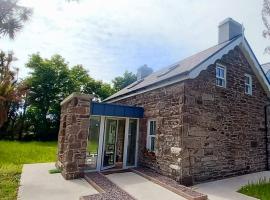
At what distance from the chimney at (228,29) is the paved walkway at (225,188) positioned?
296 inches

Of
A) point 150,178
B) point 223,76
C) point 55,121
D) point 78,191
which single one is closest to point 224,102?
point 223,76

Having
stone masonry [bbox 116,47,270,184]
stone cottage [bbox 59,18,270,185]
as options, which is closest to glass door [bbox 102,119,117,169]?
stone cottage [bbox 59,18,270,185]

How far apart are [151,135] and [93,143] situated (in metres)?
2.91

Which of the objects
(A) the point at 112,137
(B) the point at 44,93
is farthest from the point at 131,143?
(B) the point at 44,93

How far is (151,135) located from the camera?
11078mm

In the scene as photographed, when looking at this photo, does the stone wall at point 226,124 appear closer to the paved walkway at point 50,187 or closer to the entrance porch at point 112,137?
the entrance porch at point 112,137

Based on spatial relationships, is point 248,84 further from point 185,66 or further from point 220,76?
point 185,66

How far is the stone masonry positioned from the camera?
9.22 metres

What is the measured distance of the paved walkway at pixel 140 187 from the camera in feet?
23.6

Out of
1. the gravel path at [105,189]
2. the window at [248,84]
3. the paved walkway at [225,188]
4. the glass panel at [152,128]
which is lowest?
the paved walkway at [225,188]

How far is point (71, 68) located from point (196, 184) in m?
30.3

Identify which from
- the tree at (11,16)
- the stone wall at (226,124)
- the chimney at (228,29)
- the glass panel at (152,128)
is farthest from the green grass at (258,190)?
the tree at (11,16)

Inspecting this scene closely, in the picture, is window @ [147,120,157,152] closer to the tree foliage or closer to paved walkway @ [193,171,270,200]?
paved walkway @ [193,171,270,200]

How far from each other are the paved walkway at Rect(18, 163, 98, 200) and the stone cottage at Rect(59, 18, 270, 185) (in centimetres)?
94
